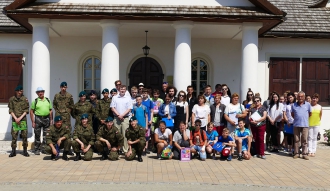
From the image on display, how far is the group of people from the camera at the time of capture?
32.0 feet

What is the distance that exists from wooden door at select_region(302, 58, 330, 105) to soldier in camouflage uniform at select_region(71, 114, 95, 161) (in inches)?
345

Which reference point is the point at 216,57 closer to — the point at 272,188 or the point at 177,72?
the point at 177,72

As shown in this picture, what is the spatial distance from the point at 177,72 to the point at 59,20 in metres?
3.81

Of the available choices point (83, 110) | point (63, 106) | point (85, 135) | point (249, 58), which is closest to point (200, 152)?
point (85, 135)

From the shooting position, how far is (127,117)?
10.4 metres

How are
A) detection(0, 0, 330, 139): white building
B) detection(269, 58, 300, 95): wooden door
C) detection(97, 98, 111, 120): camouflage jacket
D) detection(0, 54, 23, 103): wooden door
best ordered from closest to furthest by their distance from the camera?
detection(97, 98, 111, 120): camouflage jacket
detection(0, 0, 330, 139): white building
detection(0, 54, 23, 103): wooden door
detection(269, 58, 300, 95): wooden door

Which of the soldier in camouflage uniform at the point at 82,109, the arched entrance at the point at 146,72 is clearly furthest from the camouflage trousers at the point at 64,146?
the arched entrance at the point at 146,72

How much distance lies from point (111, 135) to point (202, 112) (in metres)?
2.34

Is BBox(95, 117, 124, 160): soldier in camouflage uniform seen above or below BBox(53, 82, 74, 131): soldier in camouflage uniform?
below

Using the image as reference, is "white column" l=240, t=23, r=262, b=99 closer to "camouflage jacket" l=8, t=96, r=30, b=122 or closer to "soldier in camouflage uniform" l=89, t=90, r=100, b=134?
"soldier in camouflage uniform" l=89, t=90, r=100, b=134

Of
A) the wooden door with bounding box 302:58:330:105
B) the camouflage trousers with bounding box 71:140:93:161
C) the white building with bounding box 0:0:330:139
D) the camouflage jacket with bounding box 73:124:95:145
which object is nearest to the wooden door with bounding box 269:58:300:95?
the white building with bounding box 0:0:330:139

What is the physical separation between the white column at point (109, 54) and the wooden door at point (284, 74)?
6.13 m

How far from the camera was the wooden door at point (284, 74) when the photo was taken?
14.9 m

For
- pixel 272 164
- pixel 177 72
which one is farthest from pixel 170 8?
pixel 272 164
